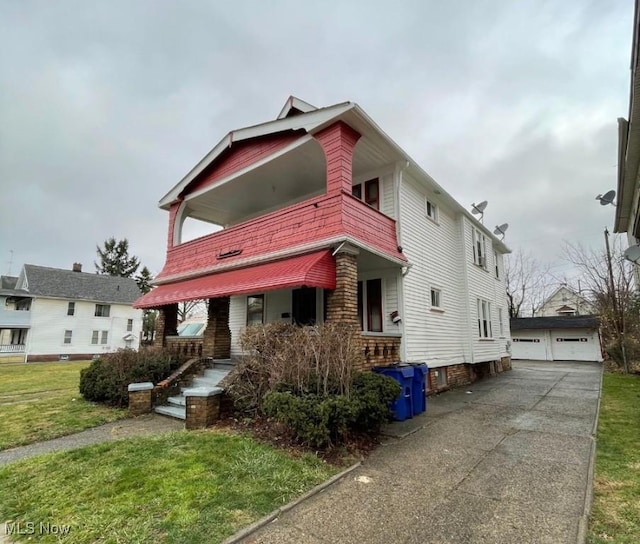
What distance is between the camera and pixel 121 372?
30.9 ft

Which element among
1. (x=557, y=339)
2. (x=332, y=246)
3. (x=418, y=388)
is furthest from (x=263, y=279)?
(x=557, y=339)

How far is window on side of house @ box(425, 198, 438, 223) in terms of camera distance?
1264 cm

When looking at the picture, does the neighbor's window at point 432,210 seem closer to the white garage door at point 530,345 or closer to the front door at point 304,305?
the front door at point 304,305

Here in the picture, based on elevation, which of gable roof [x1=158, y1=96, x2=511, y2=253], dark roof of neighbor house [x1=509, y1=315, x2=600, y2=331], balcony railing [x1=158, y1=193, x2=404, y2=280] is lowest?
dark roof of neighbor house [x1=509, y1=315, x2=600, y2=331]

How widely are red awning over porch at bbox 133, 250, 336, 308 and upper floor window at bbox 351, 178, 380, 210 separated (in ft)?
12.1

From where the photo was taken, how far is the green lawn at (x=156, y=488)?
332 cm

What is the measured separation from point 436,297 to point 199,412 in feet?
29.4

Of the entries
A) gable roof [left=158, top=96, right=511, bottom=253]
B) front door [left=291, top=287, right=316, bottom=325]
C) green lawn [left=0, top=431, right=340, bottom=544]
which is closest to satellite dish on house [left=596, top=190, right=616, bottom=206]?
gable roof [left=158, top=96, right=511, bottom=253]

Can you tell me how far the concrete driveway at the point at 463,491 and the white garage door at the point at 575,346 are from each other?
75.4 feet

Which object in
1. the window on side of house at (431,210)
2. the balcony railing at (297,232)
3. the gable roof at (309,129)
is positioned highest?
the gable roof at (309,129)

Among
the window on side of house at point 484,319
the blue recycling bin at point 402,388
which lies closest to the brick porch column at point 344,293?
the blue recycling bin at point 402,388

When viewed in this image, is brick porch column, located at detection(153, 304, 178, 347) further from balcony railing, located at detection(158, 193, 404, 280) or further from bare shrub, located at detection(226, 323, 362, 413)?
bare shrub, located at detection(226, 323, 362, 413)

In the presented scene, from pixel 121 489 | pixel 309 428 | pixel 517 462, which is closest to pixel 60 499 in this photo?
pixel 121 489

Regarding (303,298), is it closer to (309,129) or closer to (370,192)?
(370,192)
